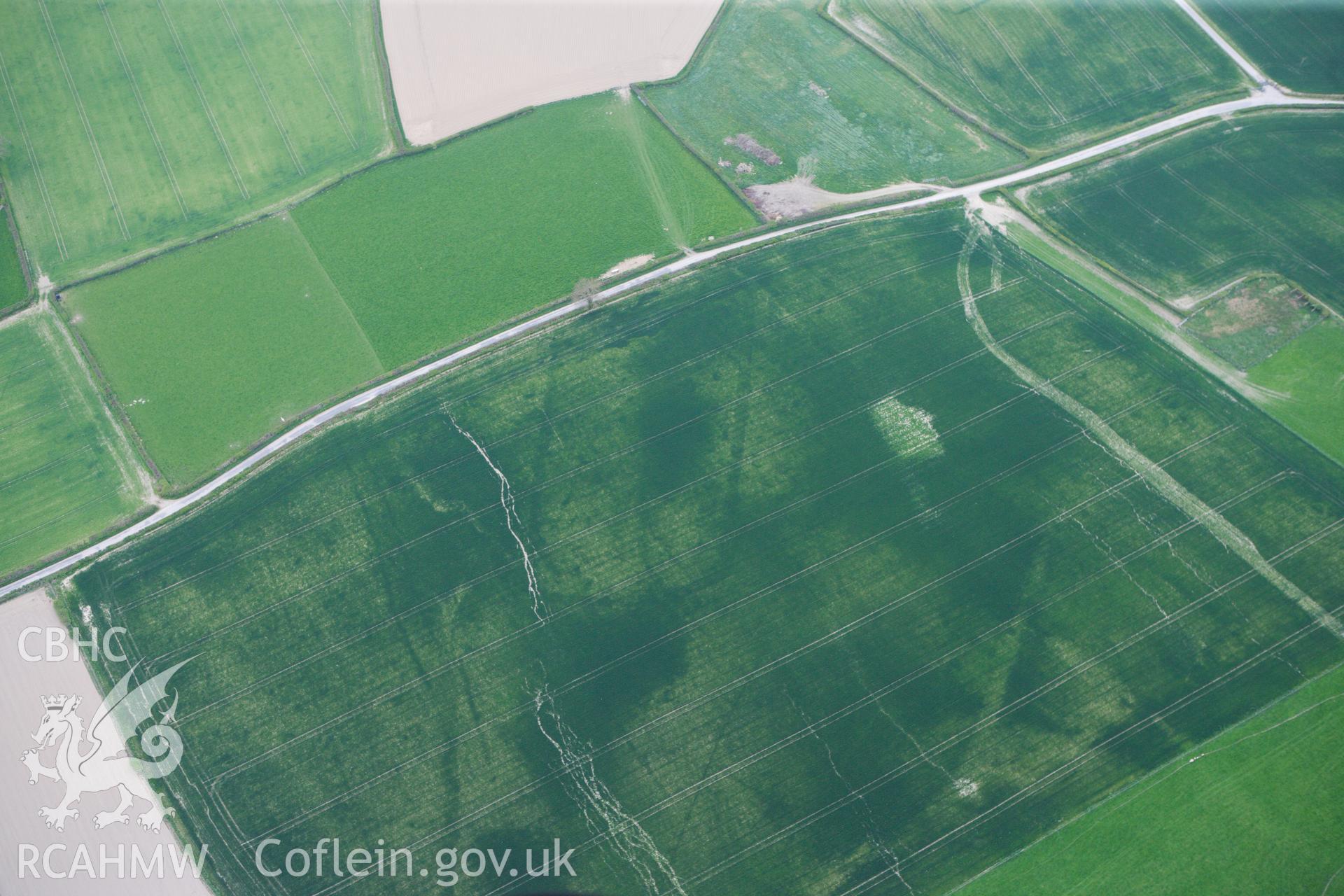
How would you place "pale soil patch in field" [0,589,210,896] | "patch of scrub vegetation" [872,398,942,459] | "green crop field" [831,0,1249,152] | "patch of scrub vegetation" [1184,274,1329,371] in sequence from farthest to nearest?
1. "green crop field" [831,0,1249,152]
2. "patch of scrub vegetation" [1184,274,1329,371]
3. "patch of scrub vegetation" [872,398,942,459]
4. "pale soil patch in field" [0,589,210,896]

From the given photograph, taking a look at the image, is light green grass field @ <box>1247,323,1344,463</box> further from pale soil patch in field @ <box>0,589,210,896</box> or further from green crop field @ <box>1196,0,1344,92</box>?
pale soil patch in field @ <box>0,589,210,896</box>

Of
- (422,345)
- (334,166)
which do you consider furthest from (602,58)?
(422,345)

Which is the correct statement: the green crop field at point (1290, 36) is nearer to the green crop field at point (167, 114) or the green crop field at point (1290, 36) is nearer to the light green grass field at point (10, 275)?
the green crop field at point (167, 114)

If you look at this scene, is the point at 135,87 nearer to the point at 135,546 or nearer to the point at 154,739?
the point at 135,546

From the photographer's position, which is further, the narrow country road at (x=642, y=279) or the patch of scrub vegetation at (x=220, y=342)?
the patch of scrub vegetation at (x=220, y=342)

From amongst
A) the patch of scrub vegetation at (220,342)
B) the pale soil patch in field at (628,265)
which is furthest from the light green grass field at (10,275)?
the pale soil patch in field at (628,265)

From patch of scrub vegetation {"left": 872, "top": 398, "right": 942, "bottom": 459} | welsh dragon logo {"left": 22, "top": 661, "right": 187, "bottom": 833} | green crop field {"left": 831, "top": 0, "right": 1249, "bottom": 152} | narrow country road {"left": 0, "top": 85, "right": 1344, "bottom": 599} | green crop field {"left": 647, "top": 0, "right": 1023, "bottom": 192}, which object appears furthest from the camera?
green crop field {"left": 831, "top": 0, "right": 1249, "bottom": 152}

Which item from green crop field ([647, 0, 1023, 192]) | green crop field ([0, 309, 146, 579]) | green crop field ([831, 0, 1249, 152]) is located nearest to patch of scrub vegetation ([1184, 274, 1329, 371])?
green crop field ([831, 0, 1249, 152])
